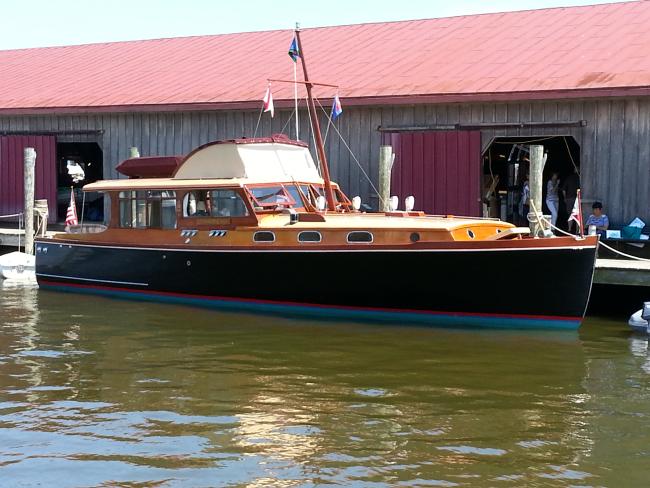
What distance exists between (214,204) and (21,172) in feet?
32.3

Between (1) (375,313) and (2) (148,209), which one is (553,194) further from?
(2) (148,209)

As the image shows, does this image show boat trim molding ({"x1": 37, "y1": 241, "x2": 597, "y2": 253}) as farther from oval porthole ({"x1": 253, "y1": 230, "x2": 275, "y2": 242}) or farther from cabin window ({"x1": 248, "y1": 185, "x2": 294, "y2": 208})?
cabin window ({"x1": 248, "y1": 185, "x2": 294, "y2": 208})

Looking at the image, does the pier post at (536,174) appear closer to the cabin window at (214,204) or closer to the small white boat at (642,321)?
the small white boat at (642,321)

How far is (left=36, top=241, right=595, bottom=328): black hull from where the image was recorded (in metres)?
14.2

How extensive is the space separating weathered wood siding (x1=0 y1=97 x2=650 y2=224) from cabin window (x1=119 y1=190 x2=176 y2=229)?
499cm

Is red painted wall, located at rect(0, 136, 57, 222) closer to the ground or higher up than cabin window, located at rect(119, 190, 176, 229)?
higher up

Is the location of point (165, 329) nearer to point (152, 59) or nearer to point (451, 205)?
point (451, 205)

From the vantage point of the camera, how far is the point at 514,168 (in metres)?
23.6

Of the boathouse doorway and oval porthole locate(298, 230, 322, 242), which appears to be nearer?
oval porthole locate(298, 230, 322, 242)

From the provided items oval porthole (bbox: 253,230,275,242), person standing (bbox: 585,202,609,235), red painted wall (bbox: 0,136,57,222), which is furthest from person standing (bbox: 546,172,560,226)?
red painted wall (bbox: 0,136,57,222)

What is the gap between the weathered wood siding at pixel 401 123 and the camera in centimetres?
1812

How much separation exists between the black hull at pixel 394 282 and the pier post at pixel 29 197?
4905 mm

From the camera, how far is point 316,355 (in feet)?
42.1

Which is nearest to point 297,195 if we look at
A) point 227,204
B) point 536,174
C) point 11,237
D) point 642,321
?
point 227,204
